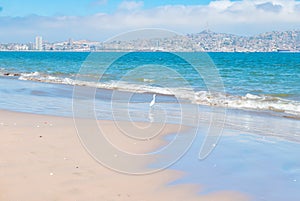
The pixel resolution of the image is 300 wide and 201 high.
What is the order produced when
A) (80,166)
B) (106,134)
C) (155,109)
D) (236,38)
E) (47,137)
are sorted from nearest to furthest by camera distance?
(80,166) → (47,137) → (106,134) → (155,109) → (236,38)

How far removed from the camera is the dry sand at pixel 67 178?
16.8 feet

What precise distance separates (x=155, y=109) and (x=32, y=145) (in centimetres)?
753

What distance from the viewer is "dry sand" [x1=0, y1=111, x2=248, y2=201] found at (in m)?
5.13

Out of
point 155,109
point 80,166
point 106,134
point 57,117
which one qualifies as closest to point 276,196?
point 80,166

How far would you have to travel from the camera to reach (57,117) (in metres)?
11.1

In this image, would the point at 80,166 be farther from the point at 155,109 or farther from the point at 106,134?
the point at 155,109

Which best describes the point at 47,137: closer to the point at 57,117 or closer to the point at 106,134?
the point at 106,134

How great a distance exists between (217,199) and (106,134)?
4.17 metres

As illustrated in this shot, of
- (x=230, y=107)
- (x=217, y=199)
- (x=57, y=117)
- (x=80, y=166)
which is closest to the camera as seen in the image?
(x=217, y=199)

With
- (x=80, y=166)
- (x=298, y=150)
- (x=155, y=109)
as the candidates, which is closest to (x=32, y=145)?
(x=80, y=166)

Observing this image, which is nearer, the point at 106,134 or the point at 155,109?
the point at 106,134

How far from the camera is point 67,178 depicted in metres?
5.69

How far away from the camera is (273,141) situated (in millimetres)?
9281

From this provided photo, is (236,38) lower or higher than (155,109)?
higher
